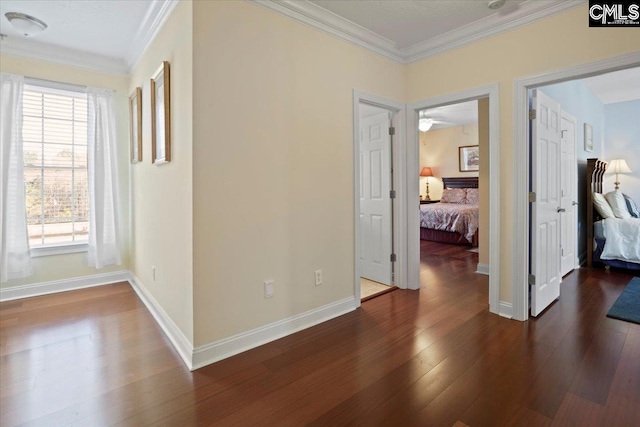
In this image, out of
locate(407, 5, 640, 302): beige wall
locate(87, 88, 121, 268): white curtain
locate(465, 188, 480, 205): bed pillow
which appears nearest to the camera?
locate(407, 5, 640, 302): beige wall

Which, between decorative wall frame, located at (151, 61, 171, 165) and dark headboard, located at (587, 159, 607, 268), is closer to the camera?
decorative wall frame, located at (151, 61, 171, 165)

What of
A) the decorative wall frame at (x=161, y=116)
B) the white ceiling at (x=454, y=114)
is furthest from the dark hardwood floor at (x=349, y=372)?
the white ceiling at (x=454, y=114)

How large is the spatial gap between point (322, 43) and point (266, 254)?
74.0 inches

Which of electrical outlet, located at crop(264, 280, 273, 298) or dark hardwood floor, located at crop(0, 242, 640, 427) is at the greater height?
electrical outlet, located at crop(264, 280, 273, 298)

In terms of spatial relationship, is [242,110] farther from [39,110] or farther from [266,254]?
[39,110]

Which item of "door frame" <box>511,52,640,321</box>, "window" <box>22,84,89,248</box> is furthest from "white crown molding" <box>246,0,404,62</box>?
"window" <box>22,84,89,248</box>

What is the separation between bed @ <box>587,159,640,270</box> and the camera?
4074 millimetres

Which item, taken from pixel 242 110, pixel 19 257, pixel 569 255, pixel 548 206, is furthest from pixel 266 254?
pixel 569 255

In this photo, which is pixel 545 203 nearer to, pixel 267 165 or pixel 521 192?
pixel 521 192

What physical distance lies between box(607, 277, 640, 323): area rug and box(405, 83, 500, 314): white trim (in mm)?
1055

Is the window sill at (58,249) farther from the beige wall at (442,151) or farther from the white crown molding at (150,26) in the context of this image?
the beige wall at (442,151)

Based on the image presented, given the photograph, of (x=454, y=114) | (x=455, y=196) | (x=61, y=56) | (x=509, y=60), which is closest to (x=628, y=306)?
(x=509, y=60)

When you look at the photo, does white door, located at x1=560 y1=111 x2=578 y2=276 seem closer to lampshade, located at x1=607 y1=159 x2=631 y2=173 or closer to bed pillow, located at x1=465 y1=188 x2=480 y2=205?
lampshade, located at x1=607 y1=159 x2=631 y2=173

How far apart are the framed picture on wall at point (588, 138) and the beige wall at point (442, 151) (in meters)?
2.75
